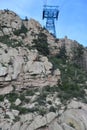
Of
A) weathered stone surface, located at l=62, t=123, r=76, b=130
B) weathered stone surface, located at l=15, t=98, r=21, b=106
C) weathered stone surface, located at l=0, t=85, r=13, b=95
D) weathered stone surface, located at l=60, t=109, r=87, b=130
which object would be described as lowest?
weathered stone surface, located at l=62, t=123, r=76, b=130

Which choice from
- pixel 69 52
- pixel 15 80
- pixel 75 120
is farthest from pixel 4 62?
pixel 69 52

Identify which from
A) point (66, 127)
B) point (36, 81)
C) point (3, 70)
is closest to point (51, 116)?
point (66, 127)

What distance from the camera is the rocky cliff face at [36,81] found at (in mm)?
50438

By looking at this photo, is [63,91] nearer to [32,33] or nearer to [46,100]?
[46,100]

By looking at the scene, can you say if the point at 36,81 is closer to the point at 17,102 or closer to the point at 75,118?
the point at 17,102

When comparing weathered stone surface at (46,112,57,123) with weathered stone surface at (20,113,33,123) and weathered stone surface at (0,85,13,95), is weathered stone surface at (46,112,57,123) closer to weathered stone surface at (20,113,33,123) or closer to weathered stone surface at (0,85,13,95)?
weathered stone surface at (20,113,33,123)

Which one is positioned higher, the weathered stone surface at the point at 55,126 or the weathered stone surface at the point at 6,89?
the weathered stone surface at the point at 6,89

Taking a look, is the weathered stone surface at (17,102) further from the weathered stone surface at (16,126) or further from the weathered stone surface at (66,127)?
the weathered stone surface at (66,127)

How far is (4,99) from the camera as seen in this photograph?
54062 millimetres

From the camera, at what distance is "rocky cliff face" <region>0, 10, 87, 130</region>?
50.4m

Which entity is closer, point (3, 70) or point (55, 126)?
point (55, 126)

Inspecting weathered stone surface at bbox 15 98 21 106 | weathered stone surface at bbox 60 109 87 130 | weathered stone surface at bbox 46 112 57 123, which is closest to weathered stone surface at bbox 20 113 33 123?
weathered stone surface at bbox 46 112 57 123

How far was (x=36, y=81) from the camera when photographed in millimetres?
57531

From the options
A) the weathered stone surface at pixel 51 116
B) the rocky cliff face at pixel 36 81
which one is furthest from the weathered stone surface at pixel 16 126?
the weathered stone surface at pixel 51 116
